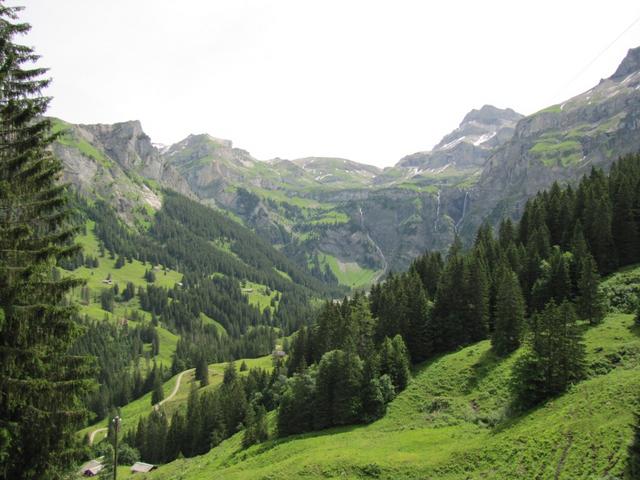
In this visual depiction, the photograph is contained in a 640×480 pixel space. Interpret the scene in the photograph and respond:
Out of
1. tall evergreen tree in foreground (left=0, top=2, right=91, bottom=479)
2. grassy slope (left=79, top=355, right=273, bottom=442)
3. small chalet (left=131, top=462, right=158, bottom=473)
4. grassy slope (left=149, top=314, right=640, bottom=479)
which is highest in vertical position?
tall evergreen tree in foreground (left=0, top=2, right=91, bottom=479)

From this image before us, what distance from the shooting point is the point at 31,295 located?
22812mm

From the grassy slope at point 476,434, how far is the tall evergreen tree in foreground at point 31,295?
1204 inches

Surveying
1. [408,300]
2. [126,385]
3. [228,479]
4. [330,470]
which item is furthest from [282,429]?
[126,385]

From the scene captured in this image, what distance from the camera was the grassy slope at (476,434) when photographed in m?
36.5

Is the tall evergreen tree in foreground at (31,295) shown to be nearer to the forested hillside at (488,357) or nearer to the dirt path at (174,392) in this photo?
the forested hillside at (488,357)

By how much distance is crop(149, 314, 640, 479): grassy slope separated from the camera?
36.5m

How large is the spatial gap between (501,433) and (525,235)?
67.7 metres

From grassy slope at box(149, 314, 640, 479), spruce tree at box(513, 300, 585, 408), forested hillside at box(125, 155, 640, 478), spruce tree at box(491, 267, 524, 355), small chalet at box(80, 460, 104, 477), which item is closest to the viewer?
grassy slope at box(149, 314, 640, 479)

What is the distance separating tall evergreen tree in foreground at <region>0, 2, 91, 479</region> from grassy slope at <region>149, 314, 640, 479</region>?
30.6 meters

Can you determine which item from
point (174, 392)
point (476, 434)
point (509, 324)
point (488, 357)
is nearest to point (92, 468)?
point (174, 392)

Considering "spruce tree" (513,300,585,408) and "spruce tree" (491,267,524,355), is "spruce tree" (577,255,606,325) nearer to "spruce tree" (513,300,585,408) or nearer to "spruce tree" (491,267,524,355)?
"spruce tree" (491,267,524,355)

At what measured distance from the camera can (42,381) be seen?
21609 mm

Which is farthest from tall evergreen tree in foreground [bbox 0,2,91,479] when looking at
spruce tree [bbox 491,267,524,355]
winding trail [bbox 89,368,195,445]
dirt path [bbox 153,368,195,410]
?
dirt path [bbox 153,368,195,410]

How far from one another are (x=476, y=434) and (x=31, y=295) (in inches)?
1723
